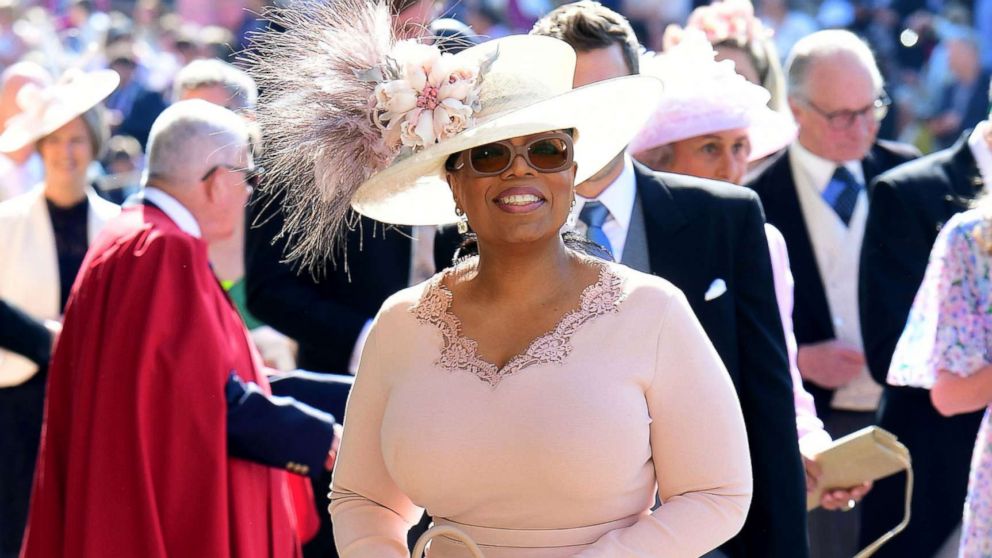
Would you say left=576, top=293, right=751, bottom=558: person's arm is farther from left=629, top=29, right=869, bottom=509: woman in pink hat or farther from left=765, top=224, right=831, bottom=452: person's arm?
left=629, top=29, right=869, bottom=509: woman in pink hat

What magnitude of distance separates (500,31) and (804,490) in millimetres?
9410

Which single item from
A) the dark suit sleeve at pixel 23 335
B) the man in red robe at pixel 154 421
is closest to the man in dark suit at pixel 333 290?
the man in red robe at pixel 154 421

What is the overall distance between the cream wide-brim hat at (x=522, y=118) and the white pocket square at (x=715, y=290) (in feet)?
1.71

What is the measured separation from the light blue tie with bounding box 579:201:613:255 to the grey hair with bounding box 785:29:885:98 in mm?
2715

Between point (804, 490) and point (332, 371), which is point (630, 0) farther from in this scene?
point (804, 490)

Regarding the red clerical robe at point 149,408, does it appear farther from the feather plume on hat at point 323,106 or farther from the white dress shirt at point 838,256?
the white dress shirt at point 838,256

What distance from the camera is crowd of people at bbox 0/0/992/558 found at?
2.81 metres

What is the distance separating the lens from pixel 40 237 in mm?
5938

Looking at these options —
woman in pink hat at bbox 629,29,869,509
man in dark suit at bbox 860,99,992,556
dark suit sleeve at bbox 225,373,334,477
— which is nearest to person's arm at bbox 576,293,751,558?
woman in pink hat at bbox 629,29,869,509

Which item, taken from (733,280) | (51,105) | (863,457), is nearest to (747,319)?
(733,280)

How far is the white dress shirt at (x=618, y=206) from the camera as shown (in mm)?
3713

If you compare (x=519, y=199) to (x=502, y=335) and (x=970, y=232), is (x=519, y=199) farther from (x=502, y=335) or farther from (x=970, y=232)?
(x=970, y=232)

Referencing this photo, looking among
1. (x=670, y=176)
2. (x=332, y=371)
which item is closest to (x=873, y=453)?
(x=670, y=176)

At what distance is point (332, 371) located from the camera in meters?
5.26
